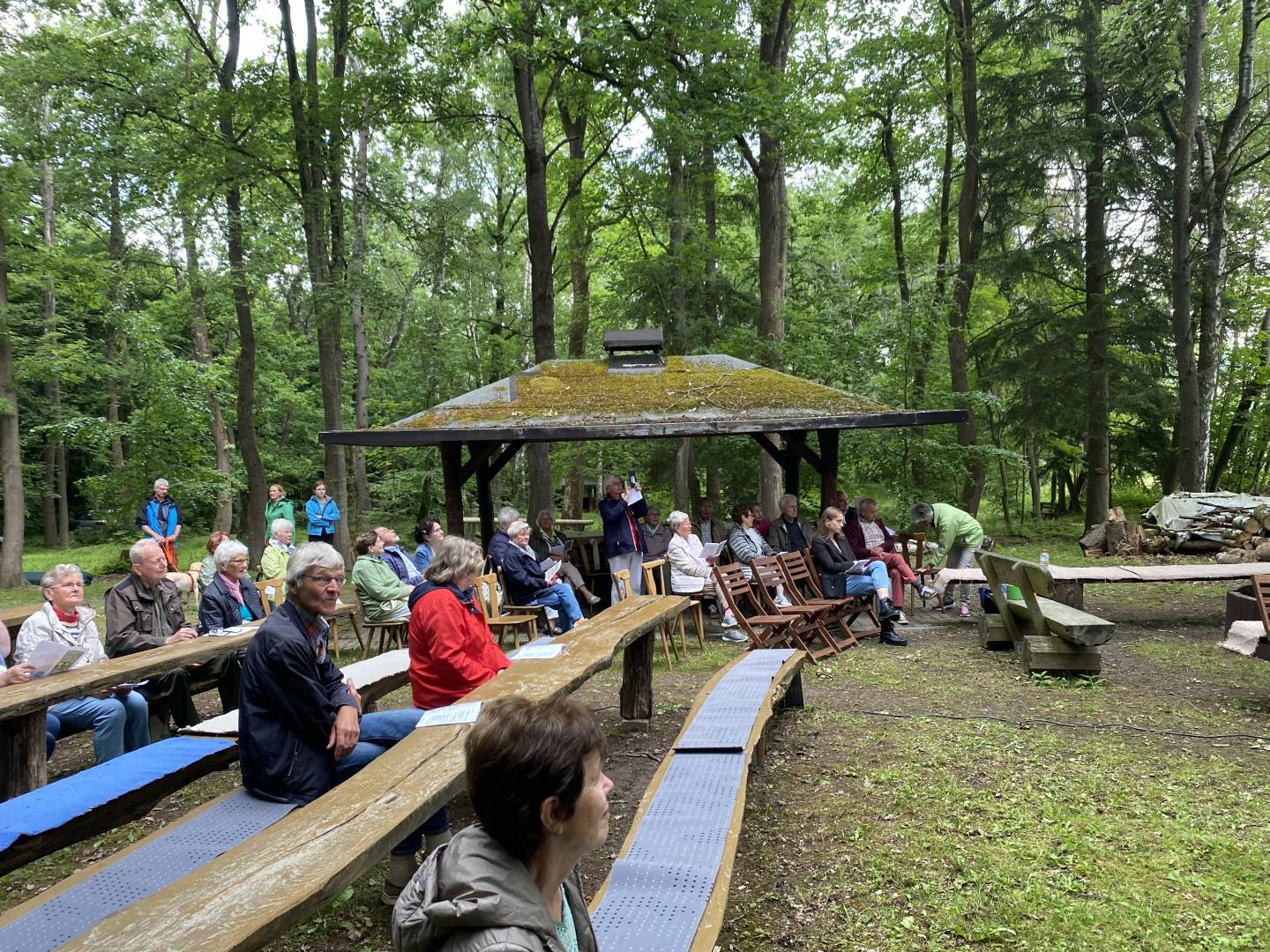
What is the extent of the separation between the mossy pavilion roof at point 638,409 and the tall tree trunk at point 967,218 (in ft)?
27.5

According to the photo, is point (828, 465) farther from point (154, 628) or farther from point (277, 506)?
point (277, 506)

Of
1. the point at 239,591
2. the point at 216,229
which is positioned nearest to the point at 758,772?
the point at 239,591

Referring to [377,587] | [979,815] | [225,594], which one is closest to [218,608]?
[225,594]

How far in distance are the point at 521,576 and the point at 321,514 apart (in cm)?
515

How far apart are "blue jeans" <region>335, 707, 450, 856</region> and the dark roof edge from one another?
4863 millimetres

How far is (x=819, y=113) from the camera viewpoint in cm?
1286

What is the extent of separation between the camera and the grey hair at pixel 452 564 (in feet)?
13.9

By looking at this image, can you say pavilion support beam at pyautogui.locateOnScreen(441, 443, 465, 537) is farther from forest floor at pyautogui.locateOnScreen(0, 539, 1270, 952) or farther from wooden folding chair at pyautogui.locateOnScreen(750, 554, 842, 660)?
wooden folding chair at pyautogui.locateOnScreen(750, 554, 842, 660)

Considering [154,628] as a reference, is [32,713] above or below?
below

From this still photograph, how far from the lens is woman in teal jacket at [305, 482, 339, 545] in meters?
11.8

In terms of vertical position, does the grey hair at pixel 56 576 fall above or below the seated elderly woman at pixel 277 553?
above

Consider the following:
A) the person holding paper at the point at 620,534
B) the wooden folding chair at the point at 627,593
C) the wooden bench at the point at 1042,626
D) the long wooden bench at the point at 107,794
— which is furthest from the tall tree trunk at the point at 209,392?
the wooden bench at the point at 1042,626

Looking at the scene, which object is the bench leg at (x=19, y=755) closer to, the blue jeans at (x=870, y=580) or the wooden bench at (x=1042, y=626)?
the wooden bench at (x=1042, y=626)

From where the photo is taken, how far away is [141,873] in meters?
2.78
